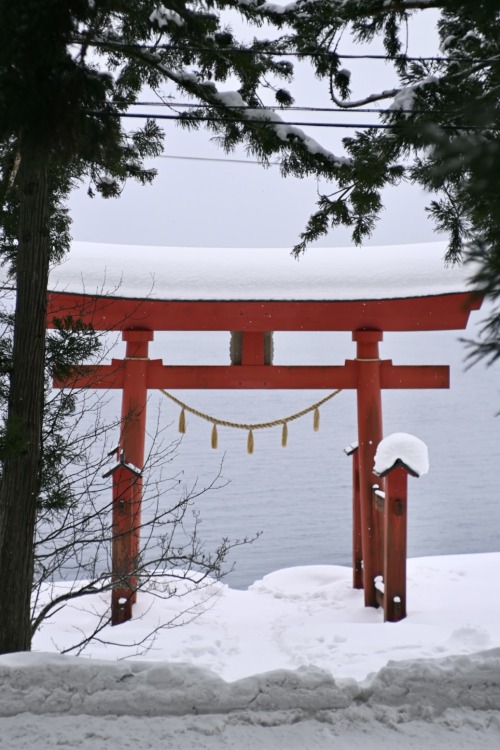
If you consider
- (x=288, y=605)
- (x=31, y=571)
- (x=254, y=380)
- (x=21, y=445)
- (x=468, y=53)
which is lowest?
(x=288, y=605)

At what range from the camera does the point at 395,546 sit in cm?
590

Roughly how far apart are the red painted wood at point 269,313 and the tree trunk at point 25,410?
3009 millimetres

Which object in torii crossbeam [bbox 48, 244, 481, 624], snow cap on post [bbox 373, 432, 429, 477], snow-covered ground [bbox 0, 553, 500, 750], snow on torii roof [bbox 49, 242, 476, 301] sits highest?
snow on torii roof [bbox 49, 242, 476, 301]

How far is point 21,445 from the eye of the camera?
226cm

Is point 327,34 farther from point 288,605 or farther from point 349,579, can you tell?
point 349,579

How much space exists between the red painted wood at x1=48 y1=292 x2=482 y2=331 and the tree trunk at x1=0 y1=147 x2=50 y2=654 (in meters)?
3.01

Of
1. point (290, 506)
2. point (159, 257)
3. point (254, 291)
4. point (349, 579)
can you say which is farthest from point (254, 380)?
point (290, 506)

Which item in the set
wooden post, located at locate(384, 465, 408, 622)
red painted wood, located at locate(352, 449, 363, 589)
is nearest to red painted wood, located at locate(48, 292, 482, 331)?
wooden post, located at locate(384, 465, 408, 622)

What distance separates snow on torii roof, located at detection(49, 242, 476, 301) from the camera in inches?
227

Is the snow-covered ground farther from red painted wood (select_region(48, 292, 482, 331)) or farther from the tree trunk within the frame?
red painted wood (select_region(48, 292, 482, 331))

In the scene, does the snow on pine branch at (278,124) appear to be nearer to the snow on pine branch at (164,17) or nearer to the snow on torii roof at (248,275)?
the snow on pine branch at (164,17)

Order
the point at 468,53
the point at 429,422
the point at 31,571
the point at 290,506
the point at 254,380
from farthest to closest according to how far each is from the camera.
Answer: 1. the point at 429,422
2. the point at 290,506
3. the point at 254,380
4. the point at 468,53
5. the point at 31,571

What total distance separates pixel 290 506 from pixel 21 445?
12474mm

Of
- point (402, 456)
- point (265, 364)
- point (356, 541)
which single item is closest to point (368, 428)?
point (402, 456)
